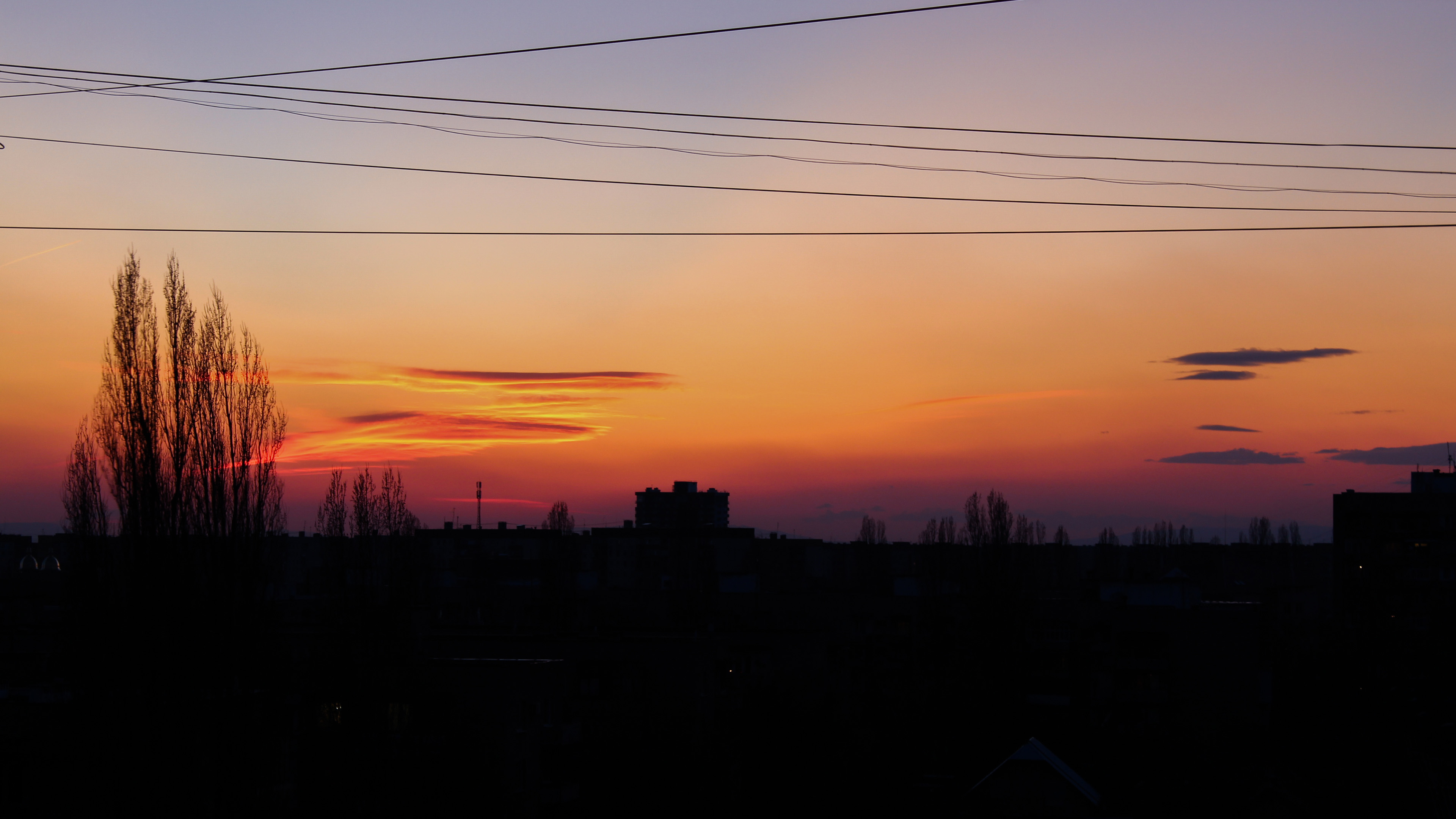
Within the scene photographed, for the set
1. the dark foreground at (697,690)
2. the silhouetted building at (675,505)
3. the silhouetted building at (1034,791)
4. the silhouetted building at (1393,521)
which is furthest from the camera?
the silhouetted building at (675,505)

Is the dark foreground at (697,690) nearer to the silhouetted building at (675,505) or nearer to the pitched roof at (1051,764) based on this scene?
the pitched roof at (1051,764)

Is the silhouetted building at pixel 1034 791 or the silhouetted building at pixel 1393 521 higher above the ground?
the silhouetted building at pixel 1393 521

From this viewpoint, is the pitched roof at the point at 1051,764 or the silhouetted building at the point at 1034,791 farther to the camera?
the pitched roof at the point at 1051,764

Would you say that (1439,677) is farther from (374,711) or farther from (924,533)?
(374,711)

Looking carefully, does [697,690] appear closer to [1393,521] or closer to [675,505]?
[1393,521]

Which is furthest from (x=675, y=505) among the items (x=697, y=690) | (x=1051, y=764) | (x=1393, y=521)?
(x=1051, y=764)

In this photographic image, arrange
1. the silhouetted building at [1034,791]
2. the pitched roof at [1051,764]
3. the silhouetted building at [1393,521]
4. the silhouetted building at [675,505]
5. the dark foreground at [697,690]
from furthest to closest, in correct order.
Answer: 1. the silhouetted building at [675,505]
2. the silhouetted building at [1393,521]
3. the pitched roof at [1051,764]
4. the silhouetted building at [1034,791]
5. the dark foreground at [697,690]

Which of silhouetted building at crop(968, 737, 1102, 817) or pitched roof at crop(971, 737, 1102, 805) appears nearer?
silhouetted building at crop(968, 737, 1102, 817)

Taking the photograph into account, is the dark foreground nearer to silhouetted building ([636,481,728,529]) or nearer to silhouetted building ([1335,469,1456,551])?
silhouetted building ([1335,469,1456,551])

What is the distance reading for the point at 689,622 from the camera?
69.4 metres

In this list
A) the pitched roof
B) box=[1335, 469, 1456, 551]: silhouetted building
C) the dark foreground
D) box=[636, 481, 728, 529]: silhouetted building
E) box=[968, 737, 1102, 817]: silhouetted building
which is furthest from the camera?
box=[636, 481, 728, 529]: silhouetted building

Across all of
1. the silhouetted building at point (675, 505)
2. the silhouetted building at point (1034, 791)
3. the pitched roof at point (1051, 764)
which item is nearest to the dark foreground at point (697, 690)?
the silhouetted building at point (1034, 791)

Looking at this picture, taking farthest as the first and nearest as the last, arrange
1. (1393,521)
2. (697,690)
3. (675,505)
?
(675,505)
(1393,521)
(697,690)

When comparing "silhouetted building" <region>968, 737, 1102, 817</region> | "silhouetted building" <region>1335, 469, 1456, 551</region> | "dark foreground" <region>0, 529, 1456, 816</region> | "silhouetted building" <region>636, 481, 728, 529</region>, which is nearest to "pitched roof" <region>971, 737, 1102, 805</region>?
"silhouetted building" <region>968, 737, 1102, 817</region>
